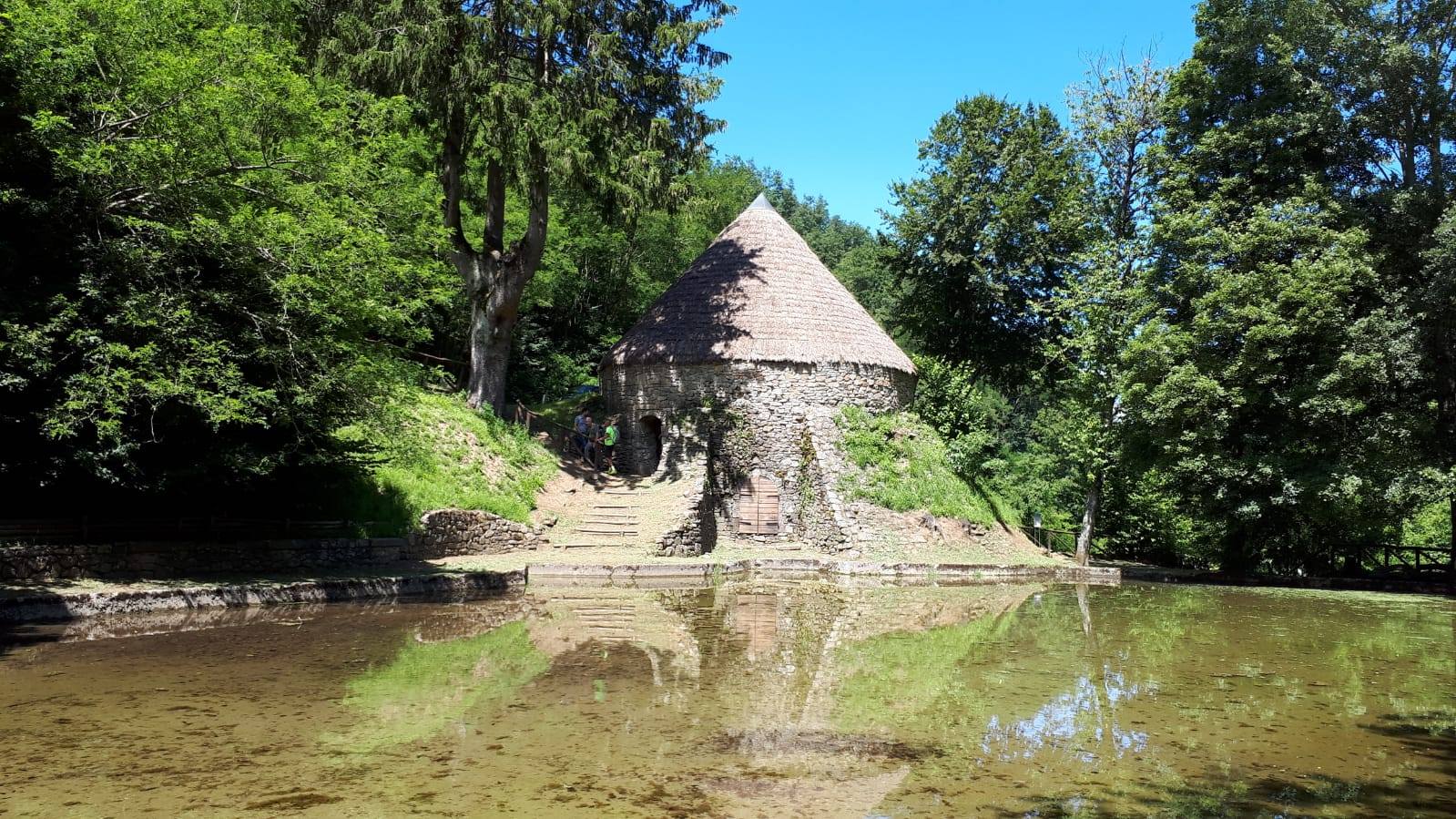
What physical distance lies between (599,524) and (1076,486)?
14883 millimetres

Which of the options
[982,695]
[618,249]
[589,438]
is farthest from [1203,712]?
[618,249]

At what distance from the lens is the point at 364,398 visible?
39.6 ft

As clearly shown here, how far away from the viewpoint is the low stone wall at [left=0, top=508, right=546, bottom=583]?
998cm

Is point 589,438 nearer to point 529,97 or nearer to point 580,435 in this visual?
point 580,435

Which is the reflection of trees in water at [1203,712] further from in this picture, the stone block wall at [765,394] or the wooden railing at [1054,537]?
the wooden railing at [1054,537]

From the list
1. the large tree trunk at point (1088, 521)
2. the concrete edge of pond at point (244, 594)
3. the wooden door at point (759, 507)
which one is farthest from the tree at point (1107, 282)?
the concrete edge of pond at point (244, 594)

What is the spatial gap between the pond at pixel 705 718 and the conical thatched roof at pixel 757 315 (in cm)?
1029

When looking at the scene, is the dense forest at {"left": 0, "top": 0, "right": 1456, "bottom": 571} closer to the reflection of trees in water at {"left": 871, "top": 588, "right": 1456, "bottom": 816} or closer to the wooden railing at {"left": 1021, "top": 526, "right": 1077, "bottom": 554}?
the wooden railing at {"left": 1021, "top": 526, "right": 1077, "bottom": 554}

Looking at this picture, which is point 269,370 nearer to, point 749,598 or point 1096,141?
point 749,598

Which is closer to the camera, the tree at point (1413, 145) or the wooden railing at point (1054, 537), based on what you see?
the tree at point (1413, 145)

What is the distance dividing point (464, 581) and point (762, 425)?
8.95 meters

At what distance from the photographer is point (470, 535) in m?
15.3

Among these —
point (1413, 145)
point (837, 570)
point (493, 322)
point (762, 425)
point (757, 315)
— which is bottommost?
point (837, 570)

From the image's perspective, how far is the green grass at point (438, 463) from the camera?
45.9 feet
